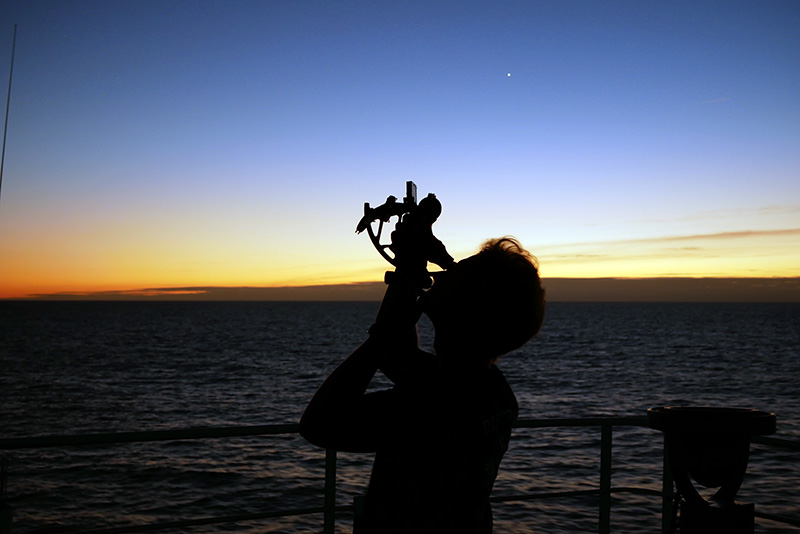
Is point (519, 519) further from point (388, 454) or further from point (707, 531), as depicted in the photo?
point (388, 454)

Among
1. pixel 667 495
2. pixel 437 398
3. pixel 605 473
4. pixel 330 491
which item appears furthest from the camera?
Result: pixel 605 473

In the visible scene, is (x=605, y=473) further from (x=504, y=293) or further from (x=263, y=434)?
(x=504, y=293)

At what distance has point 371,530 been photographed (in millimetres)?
1289

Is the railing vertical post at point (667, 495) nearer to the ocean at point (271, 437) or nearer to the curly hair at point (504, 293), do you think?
the curly hair at point (504, 293)

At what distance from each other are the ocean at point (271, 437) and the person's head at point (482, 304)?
12.5 metres

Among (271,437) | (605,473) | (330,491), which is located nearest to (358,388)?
(330,491)

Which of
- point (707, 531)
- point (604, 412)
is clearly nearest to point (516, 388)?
point (604, 412)

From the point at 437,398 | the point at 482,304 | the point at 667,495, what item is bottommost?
the point at 667,495

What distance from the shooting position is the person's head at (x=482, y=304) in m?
1.35

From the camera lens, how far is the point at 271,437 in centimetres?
2272

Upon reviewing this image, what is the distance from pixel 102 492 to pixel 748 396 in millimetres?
30932

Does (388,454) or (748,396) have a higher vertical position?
(388,454)

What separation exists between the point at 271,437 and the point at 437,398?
22.5 metres

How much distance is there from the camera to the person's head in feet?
4.44
